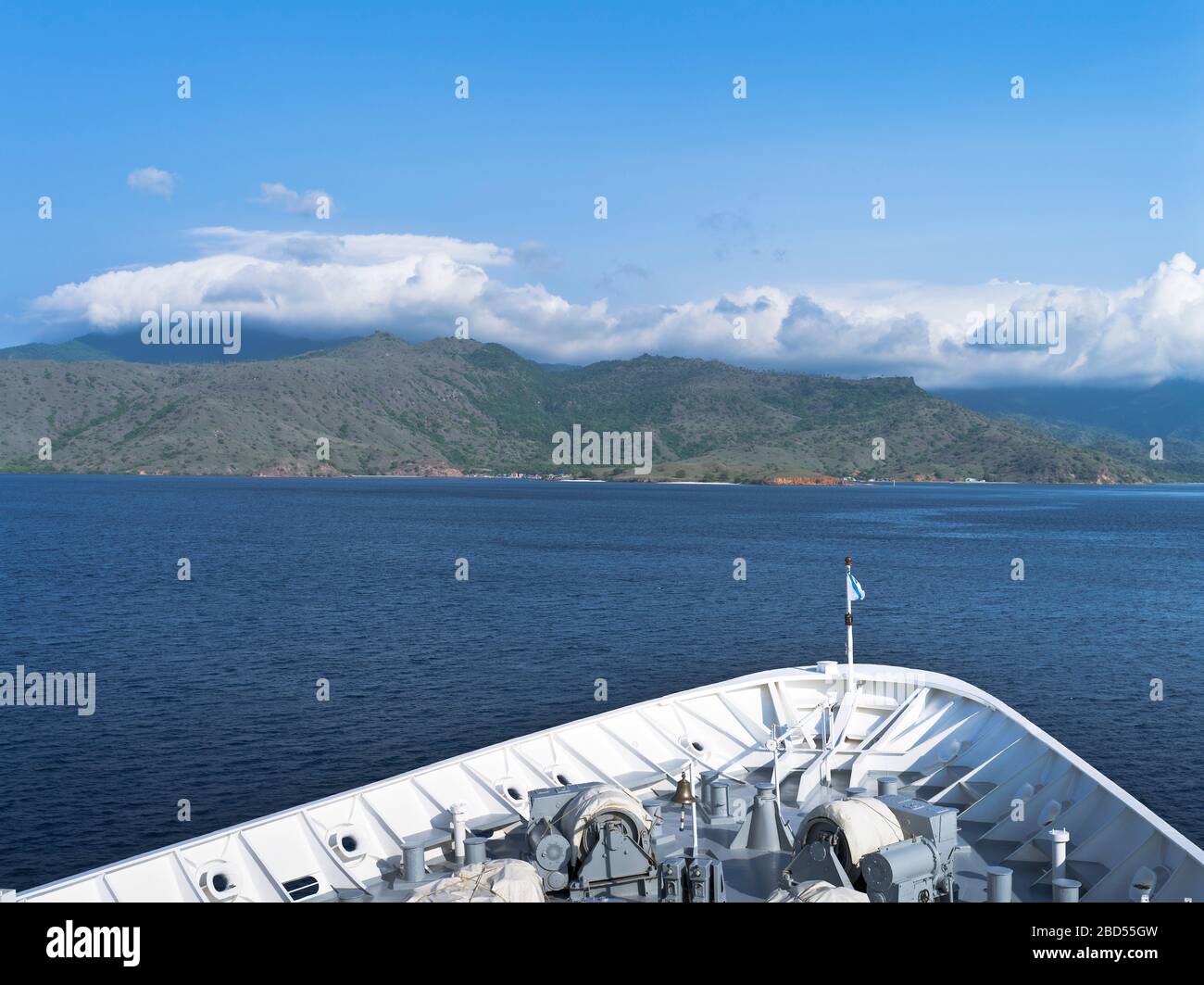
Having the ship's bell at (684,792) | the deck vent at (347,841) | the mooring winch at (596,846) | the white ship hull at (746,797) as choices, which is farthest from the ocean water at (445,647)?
the ship's bell at (684,792)

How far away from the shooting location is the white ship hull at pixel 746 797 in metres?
17.0

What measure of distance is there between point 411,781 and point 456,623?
6199 cm

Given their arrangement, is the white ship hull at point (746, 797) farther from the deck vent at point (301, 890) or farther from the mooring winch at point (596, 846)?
the mooring winch at point (596, 846)

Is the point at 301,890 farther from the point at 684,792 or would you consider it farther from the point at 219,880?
the point at 684,792

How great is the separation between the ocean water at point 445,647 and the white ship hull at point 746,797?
1795 cm

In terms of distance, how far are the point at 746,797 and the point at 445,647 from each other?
51358 mm

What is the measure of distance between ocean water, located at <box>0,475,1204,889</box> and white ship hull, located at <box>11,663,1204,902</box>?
17948 millimetres

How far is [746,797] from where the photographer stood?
24.0 meters

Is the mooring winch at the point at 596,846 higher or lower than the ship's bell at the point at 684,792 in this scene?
lower

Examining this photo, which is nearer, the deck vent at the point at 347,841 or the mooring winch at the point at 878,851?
the mooring winch at the point at 878,851

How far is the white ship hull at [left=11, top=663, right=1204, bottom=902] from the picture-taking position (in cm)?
1700
